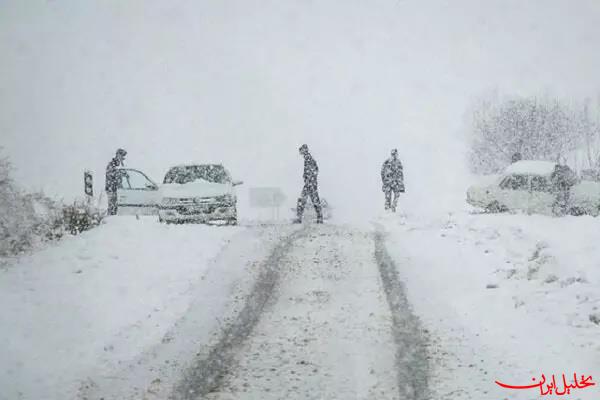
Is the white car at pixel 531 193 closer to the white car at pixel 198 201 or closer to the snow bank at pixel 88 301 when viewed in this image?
the white car at pixel 198 201

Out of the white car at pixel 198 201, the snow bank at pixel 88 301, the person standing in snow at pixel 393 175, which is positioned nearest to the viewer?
the snow bank at pixel 88 301

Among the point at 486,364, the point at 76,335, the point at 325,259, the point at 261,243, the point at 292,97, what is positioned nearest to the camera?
the point at 486,364

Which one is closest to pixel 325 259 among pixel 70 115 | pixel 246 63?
pixel 70 115

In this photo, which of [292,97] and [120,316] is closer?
[120,316]

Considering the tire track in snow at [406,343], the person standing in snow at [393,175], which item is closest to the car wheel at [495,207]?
the person standing in snow at [393,175]

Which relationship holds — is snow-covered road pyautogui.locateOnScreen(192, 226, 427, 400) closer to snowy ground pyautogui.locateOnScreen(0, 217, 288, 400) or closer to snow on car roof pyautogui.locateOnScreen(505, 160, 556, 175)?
snowy ground pyautogui.locateOnScreen(0, 217, 288, 400)

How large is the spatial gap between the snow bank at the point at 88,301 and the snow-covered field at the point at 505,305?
3.00 m

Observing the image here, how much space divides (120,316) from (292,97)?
15389 cm

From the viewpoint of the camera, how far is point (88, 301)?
6559 mm

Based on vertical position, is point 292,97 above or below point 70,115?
above

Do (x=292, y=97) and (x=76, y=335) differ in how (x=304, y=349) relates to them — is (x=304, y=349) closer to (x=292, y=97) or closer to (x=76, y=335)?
(x=76, y=335)

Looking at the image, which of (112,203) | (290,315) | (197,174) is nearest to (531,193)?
(197,174)

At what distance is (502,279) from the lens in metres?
7.42

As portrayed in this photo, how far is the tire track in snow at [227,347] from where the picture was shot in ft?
14.8
